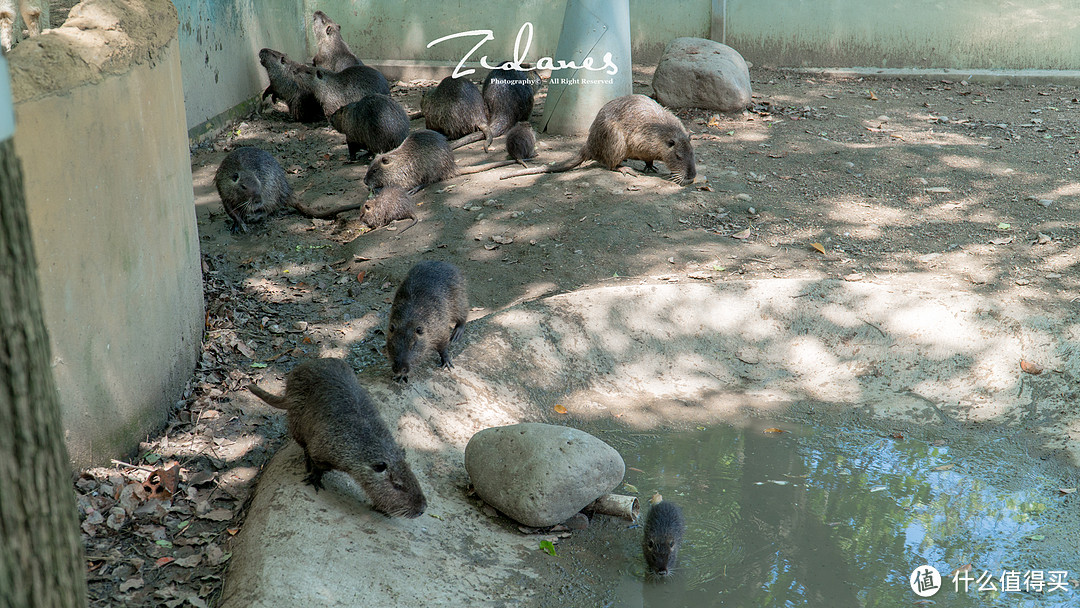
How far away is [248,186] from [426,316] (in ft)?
10.7

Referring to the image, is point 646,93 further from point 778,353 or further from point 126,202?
point 126,202

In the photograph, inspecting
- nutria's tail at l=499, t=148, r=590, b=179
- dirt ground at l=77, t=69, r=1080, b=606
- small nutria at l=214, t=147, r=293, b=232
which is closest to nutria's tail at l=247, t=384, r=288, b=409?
dirt ground at l=77, t=69, r=1080, b=606

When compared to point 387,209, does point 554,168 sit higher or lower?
higher

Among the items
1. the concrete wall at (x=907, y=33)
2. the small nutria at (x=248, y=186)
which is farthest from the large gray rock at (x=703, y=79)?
the small nutria at (x=248, y=186)

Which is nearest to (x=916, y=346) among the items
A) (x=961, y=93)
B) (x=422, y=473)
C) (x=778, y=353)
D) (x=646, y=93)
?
(x=778, y=353)

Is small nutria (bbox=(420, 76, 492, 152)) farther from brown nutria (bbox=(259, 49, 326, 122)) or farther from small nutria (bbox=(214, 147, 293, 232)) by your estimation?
small nutria (bbox=(214, 147, 293, 232))

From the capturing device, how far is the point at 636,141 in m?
7.63

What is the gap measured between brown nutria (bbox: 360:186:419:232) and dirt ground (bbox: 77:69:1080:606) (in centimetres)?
15

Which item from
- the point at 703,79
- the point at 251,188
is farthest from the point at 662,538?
the point at 703,79

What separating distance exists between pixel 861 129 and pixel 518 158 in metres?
3.63

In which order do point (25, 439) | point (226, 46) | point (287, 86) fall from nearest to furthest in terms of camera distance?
point (25, 439) < point (226, 46) < point (287, 86)

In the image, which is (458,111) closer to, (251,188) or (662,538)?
(251,188)

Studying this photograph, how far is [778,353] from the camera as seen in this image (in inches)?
214

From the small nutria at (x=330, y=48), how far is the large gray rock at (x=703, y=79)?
388 centimetres
